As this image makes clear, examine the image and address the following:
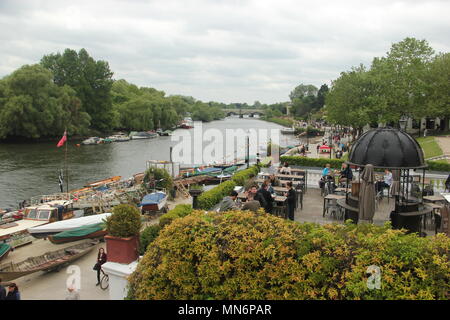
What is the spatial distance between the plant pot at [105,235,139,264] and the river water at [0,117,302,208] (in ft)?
101

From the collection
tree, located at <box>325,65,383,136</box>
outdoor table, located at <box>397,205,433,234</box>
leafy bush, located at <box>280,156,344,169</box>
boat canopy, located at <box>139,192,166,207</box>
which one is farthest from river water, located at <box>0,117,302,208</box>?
outdoor table, located at <box>397,205,433,234</box>

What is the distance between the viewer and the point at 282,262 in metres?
5.91

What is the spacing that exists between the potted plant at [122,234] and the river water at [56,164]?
101ft

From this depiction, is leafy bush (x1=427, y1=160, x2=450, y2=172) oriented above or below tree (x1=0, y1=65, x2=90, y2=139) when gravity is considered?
below

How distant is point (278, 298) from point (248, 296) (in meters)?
0.49

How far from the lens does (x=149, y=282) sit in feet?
21.9

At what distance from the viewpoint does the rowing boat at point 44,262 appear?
13552mm

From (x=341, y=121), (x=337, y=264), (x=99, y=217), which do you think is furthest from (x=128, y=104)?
(x=337, y=264)

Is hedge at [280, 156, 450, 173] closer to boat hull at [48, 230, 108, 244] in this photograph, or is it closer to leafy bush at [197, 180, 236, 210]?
leafy bush at [197, 180, 236, 210]

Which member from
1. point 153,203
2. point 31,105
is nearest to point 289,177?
point 153,203

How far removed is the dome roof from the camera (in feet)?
36.3

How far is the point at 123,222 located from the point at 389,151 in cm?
790

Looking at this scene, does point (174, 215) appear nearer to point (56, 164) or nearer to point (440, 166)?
point (440, 166)

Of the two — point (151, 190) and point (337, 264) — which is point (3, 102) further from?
point (337, 264)
